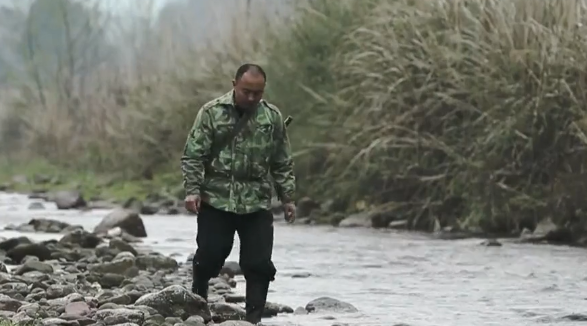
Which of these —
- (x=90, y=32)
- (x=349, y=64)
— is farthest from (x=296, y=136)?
(x=90, y=32)

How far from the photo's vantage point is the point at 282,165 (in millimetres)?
7035

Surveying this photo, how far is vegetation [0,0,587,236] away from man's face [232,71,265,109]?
6947 millimetres

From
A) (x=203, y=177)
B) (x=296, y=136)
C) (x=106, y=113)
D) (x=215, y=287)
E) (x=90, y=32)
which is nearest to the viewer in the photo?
(x=203, y=177)

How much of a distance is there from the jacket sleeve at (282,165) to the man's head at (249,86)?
24cm

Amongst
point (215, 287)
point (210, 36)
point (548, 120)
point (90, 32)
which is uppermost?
point (90, 32)

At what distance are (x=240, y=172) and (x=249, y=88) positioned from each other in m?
0.46

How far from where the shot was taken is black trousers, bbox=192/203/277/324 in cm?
698

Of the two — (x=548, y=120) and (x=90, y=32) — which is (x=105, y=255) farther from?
(x=90, y=32)

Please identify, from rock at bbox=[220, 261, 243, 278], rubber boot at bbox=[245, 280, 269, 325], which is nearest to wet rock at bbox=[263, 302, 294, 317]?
rubber boot at bbox=[245, 280, 269, 325]

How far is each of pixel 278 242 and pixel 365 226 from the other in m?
2.33

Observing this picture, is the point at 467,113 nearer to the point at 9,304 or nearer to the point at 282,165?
the point at 282,165

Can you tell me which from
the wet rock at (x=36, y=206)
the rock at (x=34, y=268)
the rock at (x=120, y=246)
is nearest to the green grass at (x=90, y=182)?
the wet rock at (x=36, y=206)

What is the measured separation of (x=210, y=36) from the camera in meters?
23.2

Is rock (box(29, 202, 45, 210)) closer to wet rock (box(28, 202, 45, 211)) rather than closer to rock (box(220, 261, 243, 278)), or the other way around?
wet rock (box(28, 202, 45, 211))
